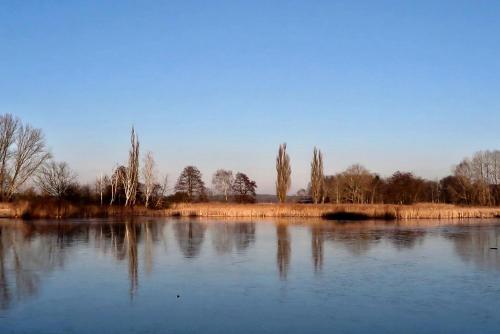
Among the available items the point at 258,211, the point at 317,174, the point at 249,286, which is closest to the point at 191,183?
the point at 317,174

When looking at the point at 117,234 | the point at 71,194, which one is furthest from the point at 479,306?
the point at 71,194

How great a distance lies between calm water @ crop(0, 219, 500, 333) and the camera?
18.6 feet

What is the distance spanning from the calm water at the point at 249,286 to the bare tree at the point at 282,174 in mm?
20448

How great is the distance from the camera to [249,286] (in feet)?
25.5

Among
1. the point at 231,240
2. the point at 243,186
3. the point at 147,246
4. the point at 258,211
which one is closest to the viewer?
the point at 147,246

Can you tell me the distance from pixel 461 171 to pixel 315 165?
18.9 metres

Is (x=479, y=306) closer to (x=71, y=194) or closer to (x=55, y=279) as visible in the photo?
(x=55, y=279)

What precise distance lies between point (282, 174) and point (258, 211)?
7120mm

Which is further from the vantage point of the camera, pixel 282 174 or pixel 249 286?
pixel 282 174

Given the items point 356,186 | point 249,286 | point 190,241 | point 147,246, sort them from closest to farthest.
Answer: point 249,286 < point 147,246 < point 190,241 < point 356,186

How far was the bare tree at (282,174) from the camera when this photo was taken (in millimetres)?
34656

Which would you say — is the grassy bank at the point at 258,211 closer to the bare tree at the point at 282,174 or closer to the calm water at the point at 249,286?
the bare tree at the point at 282,174

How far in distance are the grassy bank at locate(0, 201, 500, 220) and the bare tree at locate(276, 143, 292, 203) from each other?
6349 mm

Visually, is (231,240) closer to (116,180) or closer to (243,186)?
(116,180)
